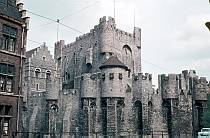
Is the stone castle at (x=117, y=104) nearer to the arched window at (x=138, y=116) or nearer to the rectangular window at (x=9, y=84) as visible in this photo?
the arched window at (x=138, y=116)

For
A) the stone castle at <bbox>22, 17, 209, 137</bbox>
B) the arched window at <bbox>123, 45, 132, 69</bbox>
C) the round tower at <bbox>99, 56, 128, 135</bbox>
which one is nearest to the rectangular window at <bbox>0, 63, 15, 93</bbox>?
the stone castle at <bbox>22, 17, 209, 137</bbox>

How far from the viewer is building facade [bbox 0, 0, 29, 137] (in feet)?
54.9

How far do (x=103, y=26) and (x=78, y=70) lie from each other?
315 inches

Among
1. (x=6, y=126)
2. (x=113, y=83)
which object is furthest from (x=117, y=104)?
(x=6, y=126)

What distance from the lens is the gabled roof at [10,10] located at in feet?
57.6

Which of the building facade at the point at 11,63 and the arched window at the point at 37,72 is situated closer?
the building facade at the point at 11,63

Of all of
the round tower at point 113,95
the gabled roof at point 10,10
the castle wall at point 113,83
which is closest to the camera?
the gabled roof at point 10,10

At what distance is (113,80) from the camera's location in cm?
2973

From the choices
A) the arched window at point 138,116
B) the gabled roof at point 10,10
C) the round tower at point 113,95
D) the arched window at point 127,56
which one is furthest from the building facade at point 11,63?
the arched window at point 127,56

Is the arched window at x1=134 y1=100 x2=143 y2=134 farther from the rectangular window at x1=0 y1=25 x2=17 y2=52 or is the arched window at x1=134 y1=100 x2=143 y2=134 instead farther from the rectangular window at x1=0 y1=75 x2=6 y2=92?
the rectangular window at x1=0 y1=75 x2=6 y2=92

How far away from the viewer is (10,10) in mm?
18172

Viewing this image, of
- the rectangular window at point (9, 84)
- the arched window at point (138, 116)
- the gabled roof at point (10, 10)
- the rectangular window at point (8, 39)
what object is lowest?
the arched window at point (138, 116)

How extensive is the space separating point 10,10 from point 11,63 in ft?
10.9

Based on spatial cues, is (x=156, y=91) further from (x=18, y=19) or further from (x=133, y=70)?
(x=18, y=19)
